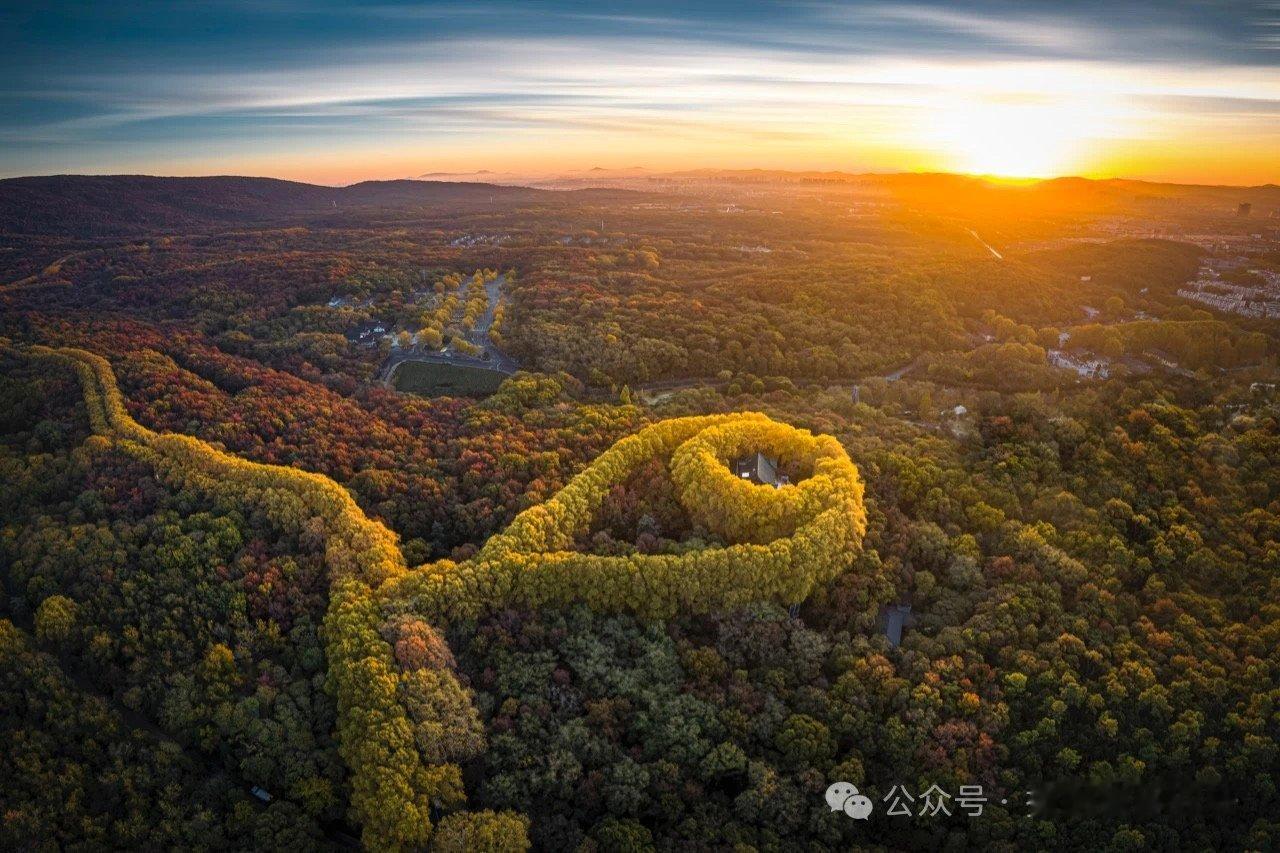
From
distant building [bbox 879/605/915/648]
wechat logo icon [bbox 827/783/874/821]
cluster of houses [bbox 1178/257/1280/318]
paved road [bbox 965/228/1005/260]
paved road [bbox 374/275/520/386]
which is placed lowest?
wechat logo icon [bbox 827/783/874/821]

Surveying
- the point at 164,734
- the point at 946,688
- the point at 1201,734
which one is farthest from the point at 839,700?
the point at 164,734

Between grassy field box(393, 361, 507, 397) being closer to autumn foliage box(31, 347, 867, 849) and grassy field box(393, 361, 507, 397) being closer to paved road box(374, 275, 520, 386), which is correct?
paved road box(374, 275, 520, 386)

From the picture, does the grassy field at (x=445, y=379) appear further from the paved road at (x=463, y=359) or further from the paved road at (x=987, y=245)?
the paved road at (x=987, y=245)

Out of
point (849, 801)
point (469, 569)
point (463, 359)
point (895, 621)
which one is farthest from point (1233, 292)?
point (469, 569)

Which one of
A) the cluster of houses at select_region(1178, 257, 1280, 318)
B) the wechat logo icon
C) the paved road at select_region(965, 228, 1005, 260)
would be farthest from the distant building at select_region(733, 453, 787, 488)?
the paved road at select_region(965, 228, 1005, 260)

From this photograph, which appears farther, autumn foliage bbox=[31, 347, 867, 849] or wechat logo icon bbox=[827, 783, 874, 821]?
autumn foliage bbox=[31, 347, 867, 849]

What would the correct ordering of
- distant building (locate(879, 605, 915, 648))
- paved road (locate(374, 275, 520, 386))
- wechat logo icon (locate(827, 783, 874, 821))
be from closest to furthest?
wechat logo icon (locate(827, 783, 874, 821)) < distant building (locate(879, 605, 915, 648)) < paved road (locate(374, 275, 520, 386))
